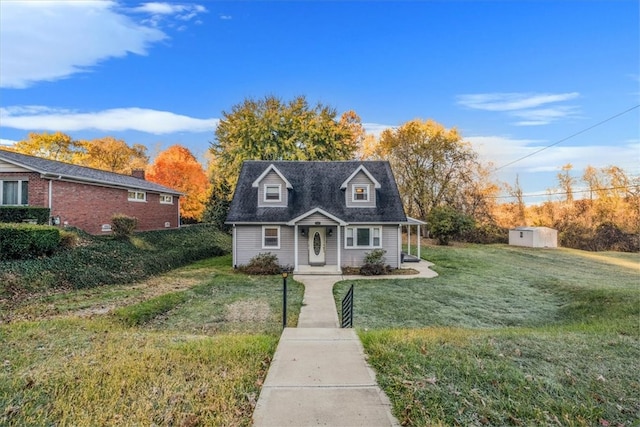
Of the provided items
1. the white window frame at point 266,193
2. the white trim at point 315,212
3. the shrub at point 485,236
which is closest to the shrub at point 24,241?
the white window frame at point 266,193

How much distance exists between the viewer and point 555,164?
36688 mm

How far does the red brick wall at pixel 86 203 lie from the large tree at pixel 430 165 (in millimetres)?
23763

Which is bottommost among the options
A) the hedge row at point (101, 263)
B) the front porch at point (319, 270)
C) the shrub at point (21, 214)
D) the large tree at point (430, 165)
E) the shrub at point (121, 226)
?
the front porch at point (319, 270)

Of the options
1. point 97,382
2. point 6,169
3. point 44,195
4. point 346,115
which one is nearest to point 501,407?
point 97,382

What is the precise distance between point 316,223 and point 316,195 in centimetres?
286

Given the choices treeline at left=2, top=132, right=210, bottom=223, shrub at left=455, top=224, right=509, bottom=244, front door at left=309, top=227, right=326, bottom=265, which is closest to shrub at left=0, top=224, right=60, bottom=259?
front door at left=309, top=227, right=326, bottom=265

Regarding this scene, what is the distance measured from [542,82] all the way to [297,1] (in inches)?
647

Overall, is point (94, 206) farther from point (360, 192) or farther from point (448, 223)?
point (448, 223)

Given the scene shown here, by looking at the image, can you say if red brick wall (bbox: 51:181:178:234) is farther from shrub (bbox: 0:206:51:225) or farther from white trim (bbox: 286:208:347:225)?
white trim (bbox: 286:208:347:225)

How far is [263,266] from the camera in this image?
1678cm

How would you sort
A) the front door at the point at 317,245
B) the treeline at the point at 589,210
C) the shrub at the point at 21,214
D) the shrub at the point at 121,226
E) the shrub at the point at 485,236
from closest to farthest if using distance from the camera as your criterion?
the shrub at the point at 21,214, the shrub at the point at 121,226, the front door at the point at 317,245, the treeline at the point at 589,210, the shrub at the point at 485,236

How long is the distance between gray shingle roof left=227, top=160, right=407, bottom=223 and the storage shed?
2034cm

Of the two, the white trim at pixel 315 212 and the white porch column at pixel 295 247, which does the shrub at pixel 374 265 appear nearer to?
the white trim at pixel 315 212

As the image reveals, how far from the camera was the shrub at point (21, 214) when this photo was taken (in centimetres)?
1451
